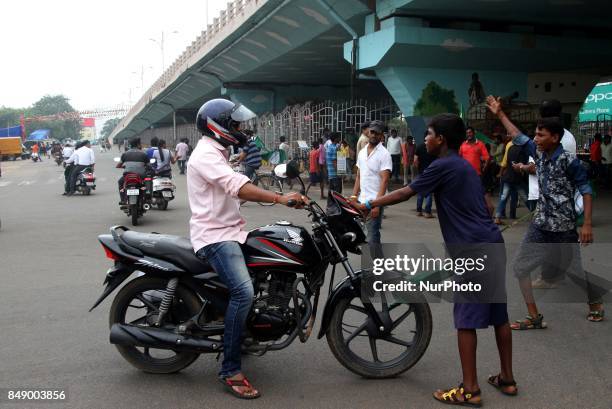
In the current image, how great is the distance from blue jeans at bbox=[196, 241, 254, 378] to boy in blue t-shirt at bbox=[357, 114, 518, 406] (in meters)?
0.87

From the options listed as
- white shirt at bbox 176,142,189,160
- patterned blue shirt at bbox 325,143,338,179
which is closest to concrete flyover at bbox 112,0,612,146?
patterned blue shirt at bbox 325,143,338,179

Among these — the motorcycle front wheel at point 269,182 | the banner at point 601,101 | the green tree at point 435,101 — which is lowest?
the motorcycle front wheel at point 269,182

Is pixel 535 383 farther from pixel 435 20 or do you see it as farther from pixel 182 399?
pixel 435 20

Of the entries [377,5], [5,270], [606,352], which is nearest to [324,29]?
[377,5]

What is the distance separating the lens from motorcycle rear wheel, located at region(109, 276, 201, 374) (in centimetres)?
380

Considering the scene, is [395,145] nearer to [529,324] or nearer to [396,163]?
[396,163]

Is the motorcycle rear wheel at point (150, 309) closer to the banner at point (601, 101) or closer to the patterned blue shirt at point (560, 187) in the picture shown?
the patterned blue shirt at point (560, 187)

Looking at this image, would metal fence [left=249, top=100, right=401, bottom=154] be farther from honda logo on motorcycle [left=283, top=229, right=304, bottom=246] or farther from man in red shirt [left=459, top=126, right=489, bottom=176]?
honda logo on motorcycle [left=283, top=229, right=304, bottom=246]

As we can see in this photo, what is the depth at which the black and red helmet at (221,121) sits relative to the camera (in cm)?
371

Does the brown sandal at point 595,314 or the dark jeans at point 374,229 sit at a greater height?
the dark jeans at point 374,229

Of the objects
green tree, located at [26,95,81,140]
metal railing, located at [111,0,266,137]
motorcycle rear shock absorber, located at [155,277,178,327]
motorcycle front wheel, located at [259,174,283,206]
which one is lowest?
motorcycle rear shock absorber, located at [155,277,178,327]

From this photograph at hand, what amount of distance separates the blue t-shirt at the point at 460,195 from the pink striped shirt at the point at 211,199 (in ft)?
3.53

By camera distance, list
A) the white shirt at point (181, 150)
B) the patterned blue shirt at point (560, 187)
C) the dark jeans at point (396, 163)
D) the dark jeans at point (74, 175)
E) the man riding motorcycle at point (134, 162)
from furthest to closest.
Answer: the white shirt at point (181, 150) → the dark jeans at point (396, 163) → the dark jeans at point (74, 175) → the man riding motorcycle at point (134, 162) → the patterned blue shirt at point (560, 187)

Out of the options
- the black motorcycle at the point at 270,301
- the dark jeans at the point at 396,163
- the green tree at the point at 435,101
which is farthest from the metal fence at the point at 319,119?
the black motorcycle at the point at 270,301
